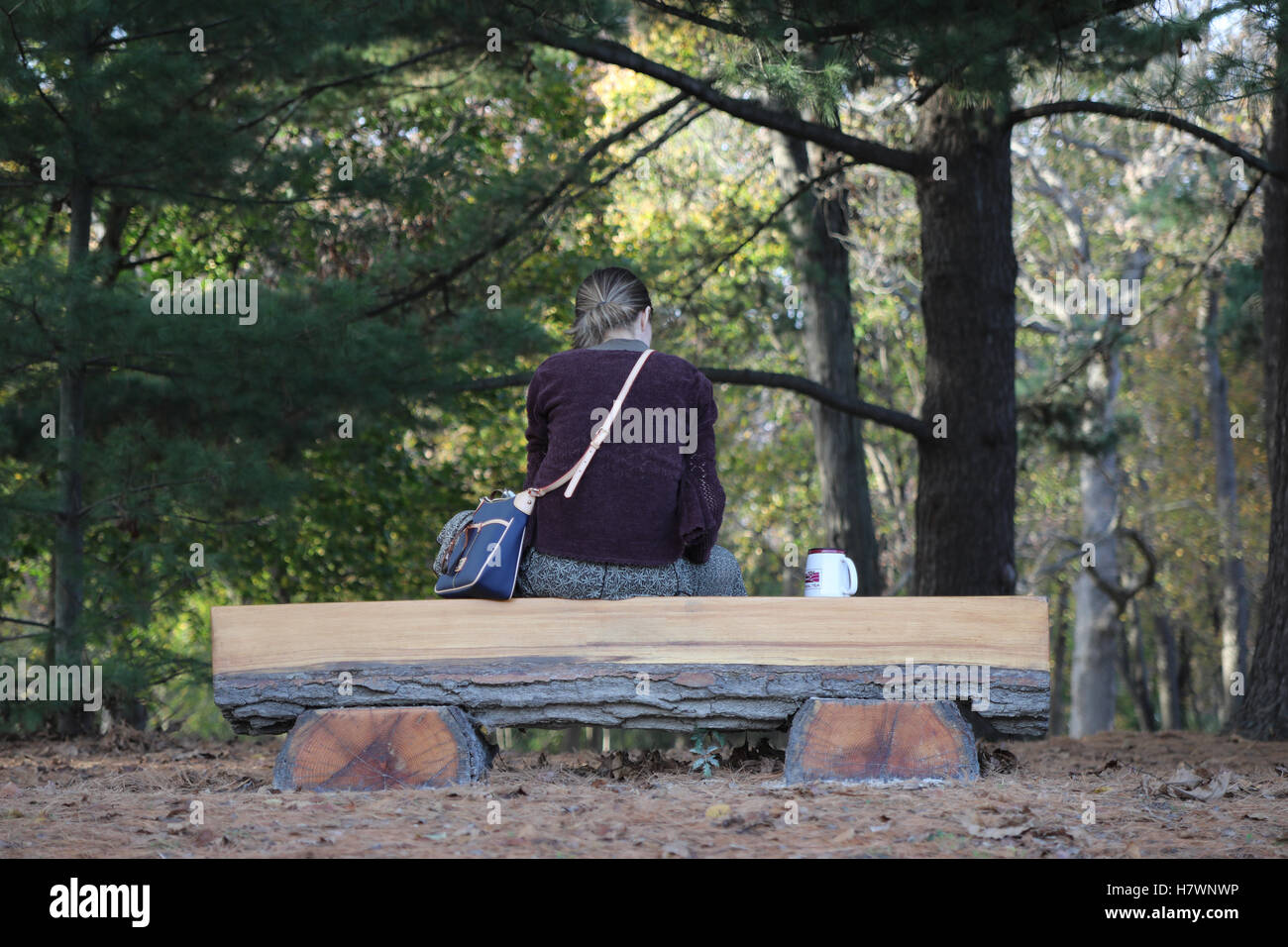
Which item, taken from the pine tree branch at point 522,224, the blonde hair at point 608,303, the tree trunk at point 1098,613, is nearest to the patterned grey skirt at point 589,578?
the blonde hair at point 608,303

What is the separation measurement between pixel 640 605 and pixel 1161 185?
15.8m

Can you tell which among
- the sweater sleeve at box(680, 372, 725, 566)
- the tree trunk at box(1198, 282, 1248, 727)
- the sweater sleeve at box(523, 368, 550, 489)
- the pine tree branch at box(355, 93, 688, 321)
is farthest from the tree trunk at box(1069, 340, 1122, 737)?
the sweater sleeve at box(523, 368, 550, 489)

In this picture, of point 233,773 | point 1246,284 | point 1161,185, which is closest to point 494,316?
point 233,773

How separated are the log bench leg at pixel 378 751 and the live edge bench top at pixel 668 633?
0.65 ft

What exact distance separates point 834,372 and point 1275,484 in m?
4.51

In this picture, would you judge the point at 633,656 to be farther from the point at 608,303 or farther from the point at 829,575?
the point at 608,303

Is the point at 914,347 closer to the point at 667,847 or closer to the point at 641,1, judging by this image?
the point at 641,1

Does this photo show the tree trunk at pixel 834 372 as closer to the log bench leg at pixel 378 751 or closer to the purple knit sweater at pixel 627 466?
the purple knit sweater at pixel 627 466

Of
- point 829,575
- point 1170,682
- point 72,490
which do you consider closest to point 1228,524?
point 1170,682

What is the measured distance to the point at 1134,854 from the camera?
3.42 m

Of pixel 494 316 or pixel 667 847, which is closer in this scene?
pixel 667 847

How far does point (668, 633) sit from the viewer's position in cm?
464

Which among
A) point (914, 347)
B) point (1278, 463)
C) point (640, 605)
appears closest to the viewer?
point (640, 605)

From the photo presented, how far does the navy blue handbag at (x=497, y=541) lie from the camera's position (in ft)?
15.2
